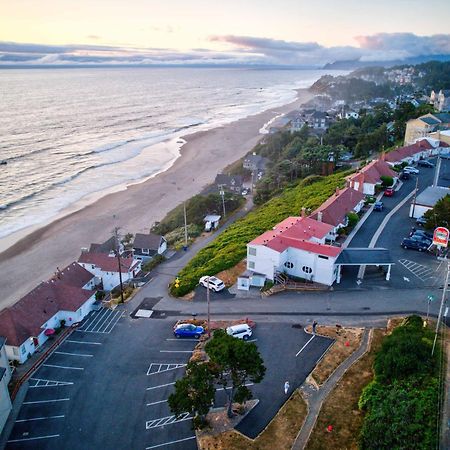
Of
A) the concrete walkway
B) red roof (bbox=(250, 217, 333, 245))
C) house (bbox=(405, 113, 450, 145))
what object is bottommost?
the concrete walkway

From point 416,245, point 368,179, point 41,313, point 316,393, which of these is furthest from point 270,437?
point 368,179

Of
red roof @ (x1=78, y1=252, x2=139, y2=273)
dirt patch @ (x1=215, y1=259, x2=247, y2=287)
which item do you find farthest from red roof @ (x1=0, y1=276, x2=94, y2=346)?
dirt patch @ (x1=215, y1=259, x2=247, y2=287)

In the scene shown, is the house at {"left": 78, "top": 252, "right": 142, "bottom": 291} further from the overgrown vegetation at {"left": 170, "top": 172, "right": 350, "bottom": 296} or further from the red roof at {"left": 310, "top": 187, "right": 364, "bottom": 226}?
the red roof at {"left": 310, "top": 187, "right": 364, "bottom": 226}

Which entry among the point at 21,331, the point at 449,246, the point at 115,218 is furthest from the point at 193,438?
the point at 115,218

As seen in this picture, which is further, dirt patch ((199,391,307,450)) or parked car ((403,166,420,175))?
parked car ((403,166,420,175))

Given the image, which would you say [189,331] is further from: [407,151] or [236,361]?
[407,151]
